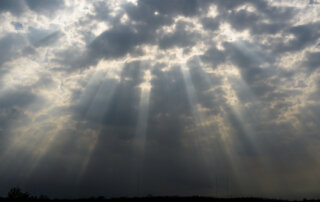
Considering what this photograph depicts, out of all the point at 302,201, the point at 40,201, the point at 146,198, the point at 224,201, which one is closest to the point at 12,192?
the point at 40,201

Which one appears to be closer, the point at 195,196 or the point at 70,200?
the point at 70,200

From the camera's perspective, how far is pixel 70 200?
85.9 feet

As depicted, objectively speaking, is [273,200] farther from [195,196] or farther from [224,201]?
[195,196]

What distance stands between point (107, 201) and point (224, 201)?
12.5m

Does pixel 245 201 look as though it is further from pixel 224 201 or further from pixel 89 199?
pixel 89 199

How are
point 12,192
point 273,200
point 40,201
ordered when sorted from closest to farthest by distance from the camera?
point 40,201 → point 273,200 → point 12,192

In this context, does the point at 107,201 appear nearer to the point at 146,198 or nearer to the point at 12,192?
the point at 146,198

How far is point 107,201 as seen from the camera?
85.8 ft

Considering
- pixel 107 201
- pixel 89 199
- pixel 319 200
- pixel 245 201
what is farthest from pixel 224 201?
pixel 89 199

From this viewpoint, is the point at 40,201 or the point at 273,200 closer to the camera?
the point at 40,201

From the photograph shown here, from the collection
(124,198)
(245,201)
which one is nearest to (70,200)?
(124,198)

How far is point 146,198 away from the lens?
26.5 m

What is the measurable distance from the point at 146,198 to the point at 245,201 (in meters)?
10.7

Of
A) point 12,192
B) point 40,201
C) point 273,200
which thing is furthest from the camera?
point 12,192
